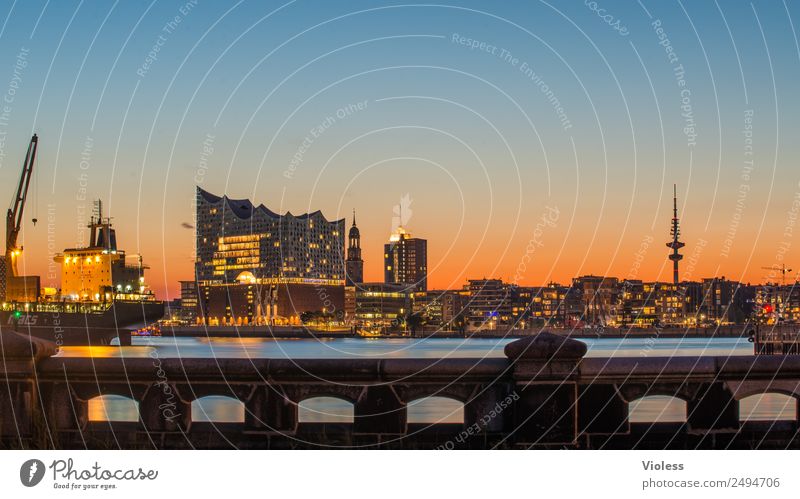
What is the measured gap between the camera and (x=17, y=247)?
134 m

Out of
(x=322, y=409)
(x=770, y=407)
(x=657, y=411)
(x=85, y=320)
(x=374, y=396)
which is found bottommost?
(x=770, y=407)

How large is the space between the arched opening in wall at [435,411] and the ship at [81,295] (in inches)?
2230

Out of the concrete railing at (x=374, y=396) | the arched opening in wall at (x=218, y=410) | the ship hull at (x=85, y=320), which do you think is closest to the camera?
the concrete railing at (x=374, y=396)

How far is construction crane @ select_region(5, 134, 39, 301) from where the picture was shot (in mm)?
124944

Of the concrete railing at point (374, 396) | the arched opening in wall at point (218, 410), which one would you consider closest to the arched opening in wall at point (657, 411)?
the arched opening in wall at point (218, 410)

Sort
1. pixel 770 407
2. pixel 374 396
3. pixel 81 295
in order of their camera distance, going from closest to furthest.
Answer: pixel 374 396, pixel 770 407, pixel 81 295

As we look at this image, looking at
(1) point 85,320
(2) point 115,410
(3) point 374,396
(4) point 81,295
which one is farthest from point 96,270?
(3) point 374,396

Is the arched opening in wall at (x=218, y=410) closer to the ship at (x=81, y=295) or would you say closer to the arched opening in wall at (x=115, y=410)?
the arched opening in wall at (x=115, y=410)

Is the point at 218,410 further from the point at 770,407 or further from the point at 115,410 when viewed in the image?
the point at 770,407

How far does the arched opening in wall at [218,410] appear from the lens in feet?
118

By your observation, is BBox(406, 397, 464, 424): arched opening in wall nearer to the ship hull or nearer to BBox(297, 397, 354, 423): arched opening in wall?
BBox(297, 397, 354, 423): arched opening in wall

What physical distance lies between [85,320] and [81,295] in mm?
49948
